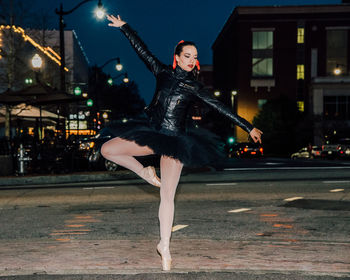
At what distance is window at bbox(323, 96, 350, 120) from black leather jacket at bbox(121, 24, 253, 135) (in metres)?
57.3

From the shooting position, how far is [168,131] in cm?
454

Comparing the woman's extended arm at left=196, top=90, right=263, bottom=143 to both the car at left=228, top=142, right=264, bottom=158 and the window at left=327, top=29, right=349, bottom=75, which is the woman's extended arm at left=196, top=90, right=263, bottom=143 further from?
the window at left=327, top=29, right=349, bottom=75

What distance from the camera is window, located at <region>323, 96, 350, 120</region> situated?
59.3 m

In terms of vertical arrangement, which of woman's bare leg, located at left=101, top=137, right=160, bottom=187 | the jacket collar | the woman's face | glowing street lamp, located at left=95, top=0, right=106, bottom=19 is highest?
glowing street lamp, located at left=95, top=0, right=106, bottom=19

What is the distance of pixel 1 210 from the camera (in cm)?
897

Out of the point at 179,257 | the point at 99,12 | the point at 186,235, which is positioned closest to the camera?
the point at 179,257

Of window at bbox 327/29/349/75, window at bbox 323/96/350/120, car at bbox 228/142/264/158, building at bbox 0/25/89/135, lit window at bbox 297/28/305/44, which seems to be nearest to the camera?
building at bbox 0/25/89/135

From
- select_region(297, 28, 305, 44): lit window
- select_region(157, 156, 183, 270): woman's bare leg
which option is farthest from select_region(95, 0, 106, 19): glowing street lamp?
select_region(297, 28, 305, 44): lit window

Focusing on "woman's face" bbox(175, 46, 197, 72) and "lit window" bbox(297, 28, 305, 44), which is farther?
"lit window" bbox(297, 28, 305, 44)

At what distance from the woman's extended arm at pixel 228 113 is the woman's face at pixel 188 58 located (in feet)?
0.84

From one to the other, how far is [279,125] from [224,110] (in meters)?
52.1

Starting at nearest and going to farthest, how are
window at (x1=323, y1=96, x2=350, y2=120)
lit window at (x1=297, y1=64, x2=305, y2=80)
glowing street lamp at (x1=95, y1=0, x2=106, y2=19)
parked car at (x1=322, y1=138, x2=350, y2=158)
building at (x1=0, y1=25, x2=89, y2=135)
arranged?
glowing street lamp at (x1=95, y1=0, x2=106, y2=19) < building at (x1=0, y1=25, x2=89, y2=135) < parked car at (x1=322, y1=138, x2=350, y2=158) < window at (x1=323, y1=96, x2=350, y2=120) < lit window at (x1=297, y1=64, x2=305, y2=80)

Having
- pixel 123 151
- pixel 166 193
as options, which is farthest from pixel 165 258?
pixel 123 151

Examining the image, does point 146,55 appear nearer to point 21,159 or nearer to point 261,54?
point 21,159
